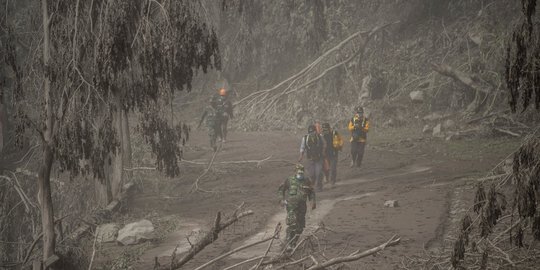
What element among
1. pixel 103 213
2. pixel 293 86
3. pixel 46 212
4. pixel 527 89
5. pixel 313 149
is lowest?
pixel 103 213

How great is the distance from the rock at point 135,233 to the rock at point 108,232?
0.89 feet

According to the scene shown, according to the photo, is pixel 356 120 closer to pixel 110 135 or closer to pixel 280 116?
pixel 110 135

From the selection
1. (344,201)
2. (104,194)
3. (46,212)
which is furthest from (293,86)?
(46,212)

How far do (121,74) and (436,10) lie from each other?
707 inches

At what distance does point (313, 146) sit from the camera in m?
13.0

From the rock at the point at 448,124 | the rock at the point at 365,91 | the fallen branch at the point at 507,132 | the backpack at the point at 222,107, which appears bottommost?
the fallen branch at the point at 507,132

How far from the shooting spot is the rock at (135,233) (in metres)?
11.5

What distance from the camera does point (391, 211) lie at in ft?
37.5

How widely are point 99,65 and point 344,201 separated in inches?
270

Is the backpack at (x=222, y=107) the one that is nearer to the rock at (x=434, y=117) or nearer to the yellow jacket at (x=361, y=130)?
the yellow jacket at (x=361, y=130)

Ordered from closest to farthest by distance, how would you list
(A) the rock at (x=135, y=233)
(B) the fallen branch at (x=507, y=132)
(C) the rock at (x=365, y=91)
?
1. (A) the rock at (x=135, y=233)
2. (B) the fallen branch at (x=507, y=132)
3. (C) the rock at (x=365, y=91)

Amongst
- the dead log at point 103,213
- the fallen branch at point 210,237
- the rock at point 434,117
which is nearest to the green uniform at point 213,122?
the dead log at point 103,213

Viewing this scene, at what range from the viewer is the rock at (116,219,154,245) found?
1148cm

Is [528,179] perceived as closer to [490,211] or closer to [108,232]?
[490,211]
